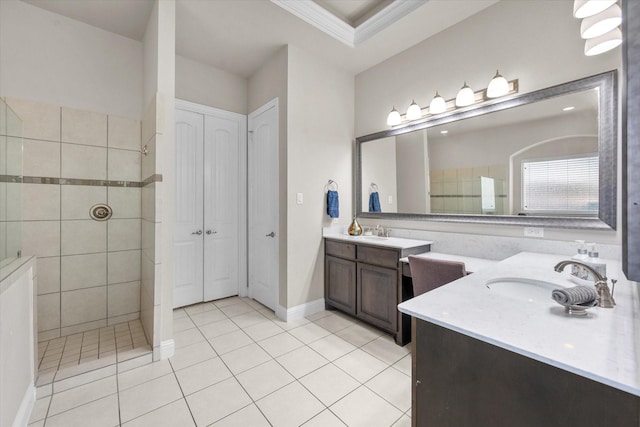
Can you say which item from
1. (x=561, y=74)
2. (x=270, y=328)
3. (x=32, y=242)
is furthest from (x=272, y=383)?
(x=561, y=74)

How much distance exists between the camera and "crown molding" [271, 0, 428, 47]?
7.70ft

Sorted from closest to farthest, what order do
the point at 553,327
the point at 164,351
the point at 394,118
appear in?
the point at 553,327, the point at 164,351, the point at 394,118

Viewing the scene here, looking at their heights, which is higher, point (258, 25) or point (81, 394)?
point (258, 25)

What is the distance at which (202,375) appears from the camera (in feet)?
6.37

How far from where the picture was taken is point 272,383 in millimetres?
1857

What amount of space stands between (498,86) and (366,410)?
2.47 meters

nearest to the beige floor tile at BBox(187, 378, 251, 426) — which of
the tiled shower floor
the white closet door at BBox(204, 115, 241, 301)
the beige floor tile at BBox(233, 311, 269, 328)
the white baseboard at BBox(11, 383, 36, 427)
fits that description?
the tiled shower floor

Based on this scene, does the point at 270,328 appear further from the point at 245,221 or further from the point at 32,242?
the point at 32,242

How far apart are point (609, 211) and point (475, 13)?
1880 millimetres

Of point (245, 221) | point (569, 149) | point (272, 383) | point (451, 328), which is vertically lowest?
point (272, 383)

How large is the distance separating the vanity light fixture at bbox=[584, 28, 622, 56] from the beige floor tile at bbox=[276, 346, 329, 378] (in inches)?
103

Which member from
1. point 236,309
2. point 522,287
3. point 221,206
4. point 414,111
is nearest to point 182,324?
point 236,309

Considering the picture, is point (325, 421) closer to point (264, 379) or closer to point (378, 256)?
point (264, 379)

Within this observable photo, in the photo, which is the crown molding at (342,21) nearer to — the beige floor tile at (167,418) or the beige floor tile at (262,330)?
the beige floor tile at (262,330)
